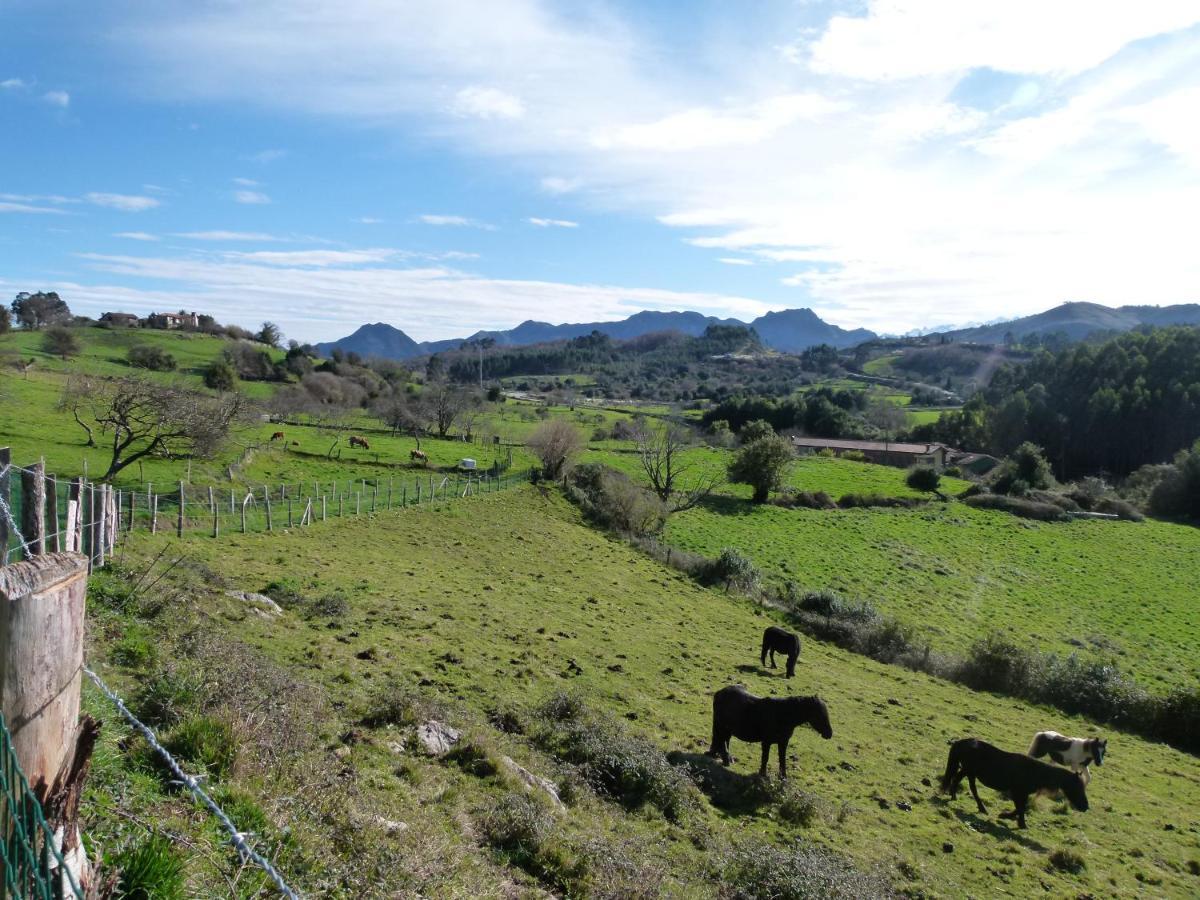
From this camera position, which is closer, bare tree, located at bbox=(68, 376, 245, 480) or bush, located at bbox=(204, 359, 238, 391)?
bare tree, located at bbox=(68, 376, 245, 480)

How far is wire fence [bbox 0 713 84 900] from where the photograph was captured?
9.37 ft

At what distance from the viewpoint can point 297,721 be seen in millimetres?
9273

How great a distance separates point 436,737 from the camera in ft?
35.7

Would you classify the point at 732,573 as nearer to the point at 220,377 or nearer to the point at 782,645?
the point at 782,645

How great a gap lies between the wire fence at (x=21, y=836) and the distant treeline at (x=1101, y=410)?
12183cm

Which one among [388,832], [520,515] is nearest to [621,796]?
[388,832]

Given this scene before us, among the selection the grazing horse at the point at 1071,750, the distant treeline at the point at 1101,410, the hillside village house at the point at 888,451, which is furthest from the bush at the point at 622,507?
the distant treeline at the point at 1101,410

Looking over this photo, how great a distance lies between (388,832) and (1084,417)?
123802 millimetres

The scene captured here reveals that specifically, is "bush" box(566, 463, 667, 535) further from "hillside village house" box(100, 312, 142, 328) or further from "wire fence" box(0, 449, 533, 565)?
"hillside village house" box(100, 312, 142, 328)

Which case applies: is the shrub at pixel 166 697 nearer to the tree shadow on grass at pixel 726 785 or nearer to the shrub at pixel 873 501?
the tree shadow on grass at pixel 726 785

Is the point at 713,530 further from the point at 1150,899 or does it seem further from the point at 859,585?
the point at 1150,899

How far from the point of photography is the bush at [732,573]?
35875mm

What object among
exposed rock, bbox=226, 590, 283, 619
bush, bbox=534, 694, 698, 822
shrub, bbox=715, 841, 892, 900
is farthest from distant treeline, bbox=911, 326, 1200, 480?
exposed rock, bbox=226, 590, 283, 619

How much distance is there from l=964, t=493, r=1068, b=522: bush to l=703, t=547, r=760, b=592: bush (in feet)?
132
